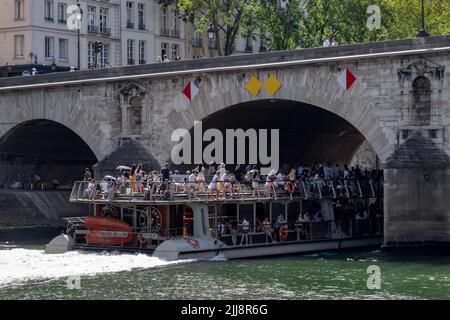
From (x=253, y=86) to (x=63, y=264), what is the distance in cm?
1309

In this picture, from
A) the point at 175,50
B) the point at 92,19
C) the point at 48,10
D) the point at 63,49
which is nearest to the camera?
the point at 48,10

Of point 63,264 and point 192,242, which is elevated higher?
point 192,242

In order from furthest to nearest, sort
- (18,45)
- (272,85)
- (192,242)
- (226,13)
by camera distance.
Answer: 1. (226,13)
2. (18,45)
3. (272,85)
4. (192,242)

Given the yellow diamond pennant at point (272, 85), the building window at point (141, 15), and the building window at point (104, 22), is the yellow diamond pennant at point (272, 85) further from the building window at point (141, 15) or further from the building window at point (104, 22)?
the building window at point (141, 15)

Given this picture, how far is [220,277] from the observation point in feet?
133

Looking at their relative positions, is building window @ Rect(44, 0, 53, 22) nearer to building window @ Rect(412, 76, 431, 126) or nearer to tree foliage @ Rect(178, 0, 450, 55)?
tree foliage @ Rect(178, 0, 450, 55)

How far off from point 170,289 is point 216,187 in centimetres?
944

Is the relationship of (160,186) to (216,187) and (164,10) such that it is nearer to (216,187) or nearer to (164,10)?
(216,187)

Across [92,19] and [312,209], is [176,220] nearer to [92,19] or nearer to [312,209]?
[312,209]

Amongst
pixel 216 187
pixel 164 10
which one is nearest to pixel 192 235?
pixel 216 187

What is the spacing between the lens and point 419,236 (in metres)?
46.6

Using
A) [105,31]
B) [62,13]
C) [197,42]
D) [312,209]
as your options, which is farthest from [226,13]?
[312,209]

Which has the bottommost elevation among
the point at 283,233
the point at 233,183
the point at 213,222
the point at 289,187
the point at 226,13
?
the point at 283,233
